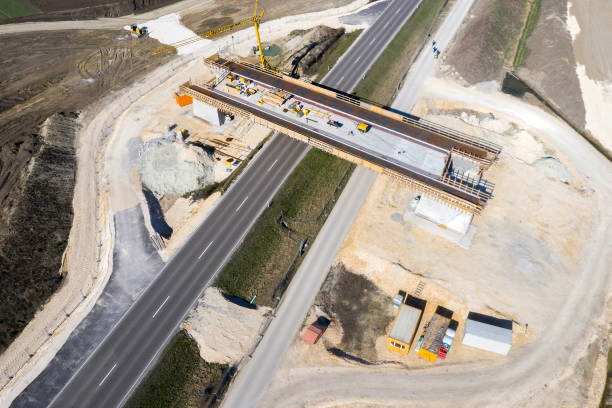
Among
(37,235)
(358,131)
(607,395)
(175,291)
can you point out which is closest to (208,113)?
(358,131)

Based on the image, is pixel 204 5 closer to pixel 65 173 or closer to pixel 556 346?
pixel 65 173

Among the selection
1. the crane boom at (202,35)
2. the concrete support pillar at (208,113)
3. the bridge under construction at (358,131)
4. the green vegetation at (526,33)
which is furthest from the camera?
the crane boom at (202,35)

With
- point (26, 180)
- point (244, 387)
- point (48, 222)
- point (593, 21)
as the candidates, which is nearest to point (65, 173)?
point (26, 180)

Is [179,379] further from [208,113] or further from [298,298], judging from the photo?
[208,113]

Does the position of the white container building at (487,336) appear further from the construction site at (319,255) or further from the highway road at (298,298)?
the highway road at (298,298)

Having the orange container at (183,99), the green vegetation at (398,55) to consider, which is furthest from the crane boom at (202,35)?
the green vegetation at (398,55)

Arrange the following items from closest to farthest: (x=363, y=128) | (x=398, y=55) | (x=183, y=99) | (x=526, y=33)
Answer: (x=363, y=128) < (x=183, y=99) < (x=398, y=55) < (x=526, y=33)

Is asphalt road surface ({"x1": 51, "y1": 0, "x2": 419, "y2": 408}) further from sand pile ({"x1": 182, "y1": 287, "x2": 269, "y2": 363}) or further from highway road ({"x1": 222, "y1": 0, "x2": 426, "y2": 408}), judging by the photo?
highway road ({"x1": 222, "y1": 0, "x2": 426, "y2": 408})
